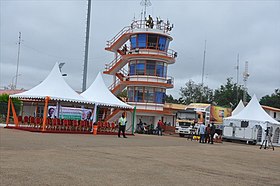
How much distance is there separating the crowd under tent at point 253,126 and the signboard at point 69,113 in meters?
13.7

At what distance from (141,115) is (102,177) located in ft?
124

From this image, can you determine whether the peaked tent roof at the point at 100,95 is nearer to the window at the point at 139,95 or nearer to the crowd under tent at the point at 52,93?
the crowd under tent at the point at 52,93

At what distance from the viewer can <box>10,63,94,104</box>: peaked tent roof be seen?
27.9 metres

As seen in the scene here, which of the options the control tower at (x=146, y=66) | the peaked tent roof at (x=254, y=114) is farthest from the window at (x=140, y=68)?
the peaked tent roof at (x=254, y=114)

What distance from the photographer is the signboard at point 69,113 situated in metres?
34.7

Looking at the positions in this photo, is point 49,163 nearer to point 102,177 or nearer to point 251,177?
point 102,177

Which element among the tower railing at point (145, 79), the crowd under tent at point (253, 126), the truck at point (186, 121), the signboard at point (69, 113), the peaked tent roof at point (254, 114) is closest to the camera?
the signboard at point (69, 113)

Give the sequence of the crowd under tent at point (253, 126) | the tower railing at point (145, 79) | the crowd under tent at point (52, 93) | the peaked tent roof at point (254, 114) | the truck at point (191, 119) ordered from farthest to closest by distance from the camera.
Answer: the tower railing at point (145, 79)
the truck at point (191, 119)
the peaked tent roof at point (254, 114)
the crowd under tent at point (253, 126)
the crowd under tent at point (52, 93)

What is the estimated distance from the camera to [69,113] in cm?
3538

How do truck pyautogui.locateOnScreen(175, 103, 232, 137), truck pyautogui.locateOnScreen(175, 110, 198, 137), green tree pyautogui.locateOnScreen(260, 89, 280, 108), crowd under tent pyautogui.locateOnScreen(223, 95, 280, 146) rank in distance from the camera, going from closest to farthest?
1. crowd under tent pyautogui.locateOnScreen(223, 95, 280, 146)
2. truck pyautogui.locateOnScreen(175, 103, 232, 137)
3. truck pyautogui.locateOnScreen(175, 110, 198, 137)
4. green tree pyautogui.locateOnScreen(260, 89, 280, 108)

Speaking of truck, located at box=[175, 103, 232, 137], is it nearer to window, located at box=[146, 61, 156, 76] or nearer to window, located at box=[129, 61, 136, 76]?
window, located at box=[146, 61, 156, 76]

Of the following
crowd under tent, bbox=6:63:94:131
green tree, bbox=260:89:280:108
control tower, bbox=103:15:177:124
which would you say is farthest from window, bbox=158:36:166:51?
green tree, bbox=260:89:280:108

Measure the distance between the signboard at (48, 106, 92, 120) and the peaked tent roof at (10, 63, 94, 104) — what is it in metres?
5.17

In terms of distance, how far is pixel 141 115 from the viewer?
46500mm
